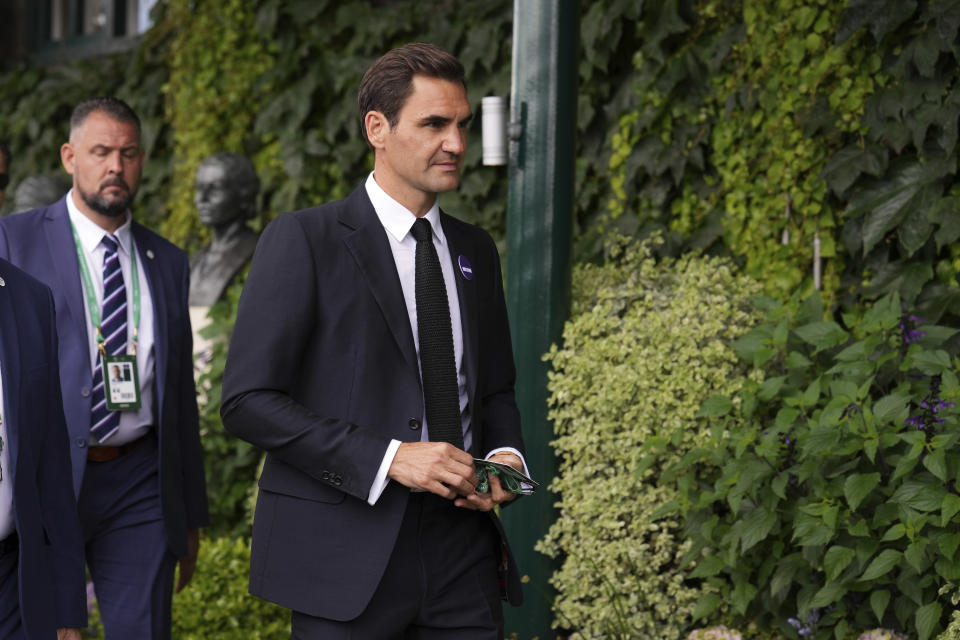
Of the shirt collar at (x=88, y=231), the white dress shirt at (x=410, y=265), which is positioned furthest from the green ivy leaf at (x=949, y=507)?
the shirt collar at (x=88, y=231)

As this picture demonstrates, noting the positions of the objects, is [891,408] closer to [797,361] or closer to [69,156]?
[797,361]

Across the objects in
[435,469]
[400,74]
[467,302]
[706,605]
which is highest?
[400,74]

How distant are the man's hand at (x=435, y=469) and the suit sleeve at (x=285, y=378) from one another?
2.0 inches

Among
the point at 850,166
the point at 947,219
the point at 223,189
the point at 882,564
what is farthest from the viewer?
the point at 223,189

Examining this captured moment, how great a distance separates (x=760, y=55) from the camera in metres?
5.17

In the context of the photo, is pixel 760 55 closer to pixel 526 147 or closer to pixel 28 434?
pixel 526 147

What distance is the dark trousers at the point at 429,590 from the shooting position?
236 cm

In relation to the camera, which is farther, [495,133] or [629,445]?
[495,133]

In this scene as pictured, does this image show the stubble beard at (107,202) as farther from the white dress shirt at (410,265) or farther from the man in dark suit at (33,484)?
the white dress shirt at (410,265)

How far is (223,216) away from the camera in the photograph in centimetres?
664

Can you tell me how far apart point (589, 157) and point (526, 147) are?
140 centimetres

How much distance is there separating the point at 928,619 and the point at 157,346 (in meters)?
2.39

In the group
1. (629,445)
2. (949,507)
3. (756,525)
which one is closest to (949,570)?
(949,507)

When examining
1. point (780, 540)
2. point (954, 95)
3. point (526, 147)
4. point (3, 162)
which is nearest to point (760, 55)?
point (954, 95)
